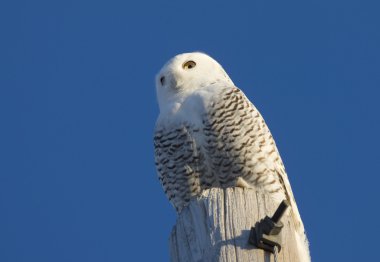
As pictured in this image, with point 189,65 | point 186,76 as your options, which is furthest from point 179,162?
point 189,65

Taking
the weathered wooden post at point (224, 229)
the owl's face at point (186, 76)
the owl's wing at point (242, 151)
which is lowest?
the weathered wooden post at point (224, 229)

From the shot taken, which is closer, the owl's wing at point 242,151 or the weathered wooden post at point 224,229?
the weathered wooden post at point 224,229

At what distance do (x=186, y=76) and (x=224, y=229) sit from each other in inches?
116

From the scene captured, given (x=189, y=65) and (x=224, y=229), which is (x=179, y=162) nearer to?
(x=189, y=65)

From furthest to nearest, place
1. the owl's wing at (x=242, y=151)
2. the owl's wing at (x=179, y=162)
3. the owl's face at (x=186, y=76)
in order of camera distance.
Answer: the owl's face at (x=186, y=76) → the owl's wing at (x=179, y=162) → the owl's wing at (x=242, y=151)

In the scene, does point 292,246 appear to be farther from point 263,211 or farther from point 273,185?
point 273,185

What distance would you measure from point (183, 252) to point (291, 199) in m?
2.21

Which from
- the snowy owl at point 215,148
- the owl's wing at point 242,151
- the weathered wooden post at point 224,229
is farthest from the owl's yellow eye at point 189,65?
the weathered wooden post at point 224,229

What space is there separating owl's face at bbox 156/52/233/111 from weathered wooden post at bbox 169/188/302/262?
253 centimetres

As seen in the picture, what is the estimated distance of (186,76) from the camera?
17.5 feet

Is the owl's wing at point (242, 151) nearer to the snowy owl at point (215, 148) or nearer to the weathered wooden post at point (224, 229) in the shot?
the snowy owl at point (215, 148)

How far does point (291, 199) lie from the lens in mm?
4641

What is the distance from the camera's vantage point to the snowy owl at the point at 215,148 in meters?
4.54

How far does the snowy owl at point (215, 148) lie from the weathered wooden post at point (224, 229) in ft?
5.94
